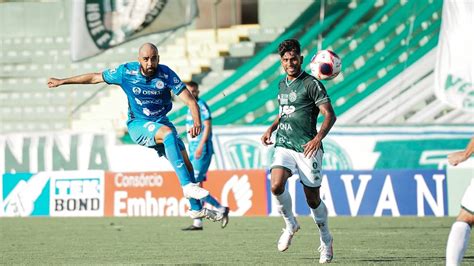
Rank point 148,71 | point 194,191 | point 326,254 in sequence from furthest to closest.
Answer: point 148,71
point 194,191
point 326,254

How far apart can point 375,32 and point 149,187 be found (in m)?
6.54

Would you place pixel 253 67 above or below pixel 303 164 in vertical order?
above

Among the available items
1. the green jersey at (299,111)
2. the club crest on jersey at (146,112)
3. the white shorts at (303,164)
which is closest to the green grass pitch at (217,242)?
the white shorts at (303,164)

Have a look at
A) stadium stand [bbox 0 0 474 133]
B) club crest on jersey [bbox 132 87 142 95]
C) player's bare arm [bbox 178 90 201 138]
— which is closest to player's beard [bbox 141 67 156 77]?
club crest on jersey [bbox 132 87 142 95]

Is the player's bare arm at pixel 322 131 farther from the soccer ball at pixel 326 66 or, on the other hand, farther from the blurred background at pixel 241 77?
the blurred background at pixel 241 77

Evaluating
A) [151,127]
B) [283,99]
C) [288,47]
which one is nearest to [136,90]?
[151,127]

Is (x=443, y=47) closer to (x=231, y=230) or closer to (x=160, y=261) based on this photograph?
(x=231, y=230)

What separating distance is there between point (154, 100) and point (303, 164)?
227 cm

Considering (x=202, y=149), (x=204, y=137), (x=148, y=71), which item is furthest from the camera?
(x=202, y=149)

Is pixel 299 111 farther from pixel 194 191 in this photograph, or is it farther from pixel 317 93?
pixel 194 191

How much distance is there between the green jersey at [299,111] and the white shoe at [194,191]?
1.19 metres

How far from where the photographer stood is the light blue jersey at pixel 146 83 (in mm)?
10828

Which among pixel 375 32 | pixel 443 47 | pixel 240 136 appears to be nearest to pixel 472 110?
pixel 443 47

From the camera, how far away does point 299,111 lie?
9.56 m
